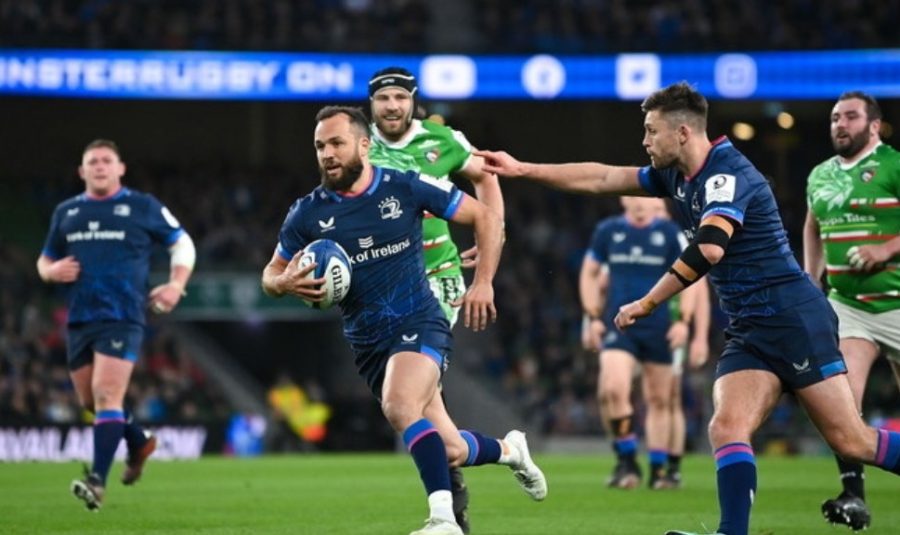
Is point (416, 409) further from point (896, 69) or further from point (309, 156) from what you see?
point (309, 156)

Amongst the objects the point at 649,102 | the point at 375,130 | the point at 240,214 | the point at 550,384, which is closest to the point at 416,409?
the point at 649,102

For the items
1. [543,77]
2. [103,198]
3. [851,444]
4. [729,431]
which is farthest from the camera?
[543,77]

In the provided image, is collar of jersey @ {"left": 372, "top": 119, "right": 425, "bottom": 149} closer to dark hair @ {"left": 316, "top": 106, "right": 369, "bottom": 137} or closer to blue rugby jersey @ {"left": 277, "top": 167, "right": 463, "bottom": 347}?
blue rugby jersey @ {"left": 277, "top": 167, "right": 463, "bottom": 347}

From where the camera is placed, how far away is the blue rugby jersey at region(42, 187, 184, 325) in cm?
1145

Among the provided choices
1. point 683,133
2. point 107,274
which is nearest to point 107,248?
point 107,274

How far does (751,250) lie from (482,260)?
58.3 inches

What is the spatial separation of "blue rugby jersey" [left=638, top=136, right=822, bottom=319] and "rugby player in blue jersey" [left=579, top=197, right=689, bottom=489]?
19.3ft

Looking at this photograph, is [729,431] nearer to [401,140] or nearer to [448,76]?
[401,140]

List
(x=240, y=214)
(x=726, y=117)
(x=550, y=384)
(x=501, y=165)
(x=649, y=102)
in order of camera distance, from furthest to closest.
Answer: (x=726, y=117) → (x=240, y=214) → (x=550, y=384) → (x=501, y=165) → (x=649, y=102)

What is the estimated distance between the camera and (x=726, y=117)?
3438 centimetres

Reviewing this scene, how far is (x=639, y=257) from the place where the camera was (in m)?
13.6

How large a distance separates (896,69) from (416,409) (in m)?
22.0

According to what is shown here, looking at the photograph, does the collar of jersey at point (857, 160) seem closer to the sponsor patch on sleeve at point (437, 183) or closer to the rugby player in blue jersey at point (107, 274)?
the sponsor patch on sleeve at point (437, 183)

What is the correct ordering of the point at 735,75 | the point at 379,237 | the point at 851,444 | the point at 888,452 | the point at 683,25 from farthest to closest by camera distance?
the point at 683,25 < the point at 735,75 < the point at 379,237 < the point at 888,452 < the point at 851,444
